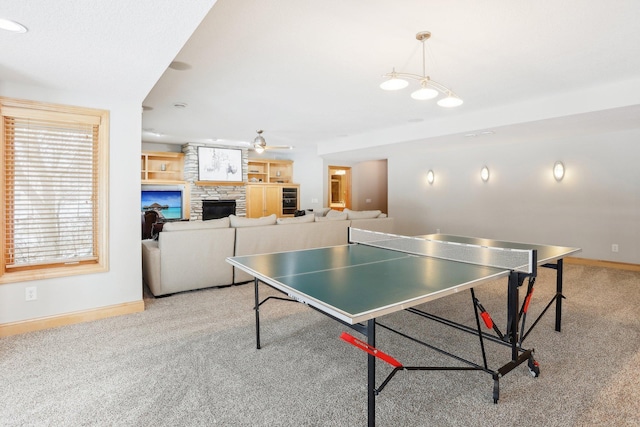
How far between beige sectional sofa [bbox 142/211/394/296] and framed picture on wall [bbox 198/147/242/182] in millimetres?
4657

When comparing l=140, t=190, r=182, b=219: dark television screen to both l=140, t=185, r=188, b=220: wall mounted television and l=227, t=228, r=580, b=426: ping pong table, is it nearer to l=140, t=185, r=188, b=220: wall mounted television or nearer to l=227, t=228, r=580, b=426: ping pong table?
l=140, t=185, r=188, b=220: wall mounted television

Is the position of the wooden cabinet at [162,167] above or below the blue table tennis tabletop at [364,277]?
above

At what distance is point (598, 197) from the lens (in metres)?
5.85

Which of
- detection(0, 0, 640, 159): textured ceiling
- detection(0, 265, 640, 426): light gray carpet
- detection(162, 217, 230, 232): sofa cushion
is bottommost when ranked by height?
detection(0, 265, 640, 426): light gray carpet

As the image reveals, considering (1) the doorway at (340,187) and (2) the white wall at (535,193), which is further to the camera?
(1) the doorway at (340,187)

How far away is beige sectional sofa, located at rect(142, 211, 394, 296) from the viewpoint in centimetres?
405

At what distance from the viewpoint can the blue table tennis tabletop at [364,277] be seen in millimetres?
1572

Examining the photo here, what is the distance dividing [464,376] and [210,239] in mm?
3237

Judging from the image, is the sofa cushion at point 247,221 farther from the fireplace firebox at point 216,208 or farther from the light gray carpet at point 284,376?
the fireplace firebox at point 216,208

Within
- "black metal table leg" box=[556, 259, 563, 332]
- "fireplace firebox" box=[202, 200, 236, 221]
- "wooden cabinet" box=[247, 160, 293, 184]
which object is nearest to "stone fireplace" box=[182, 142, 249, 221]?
"fireplace firebox" box=[202, 200, 236, 221]

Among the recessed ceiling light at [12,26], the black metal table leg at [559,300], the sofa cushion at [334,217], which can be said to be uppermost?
the recessed ceiling light at [12,26]

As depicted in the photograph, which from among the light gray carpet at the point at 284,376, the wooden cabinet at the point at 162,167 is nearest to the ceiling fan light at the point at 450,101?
the light gray carpet at the point at 284,376

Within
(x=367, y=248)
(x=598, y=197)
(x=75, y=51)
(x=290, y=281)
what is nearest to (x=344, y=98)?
(x=367, y=248)

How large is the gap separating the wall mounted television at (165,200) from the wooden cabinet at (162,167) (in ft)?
0.81
